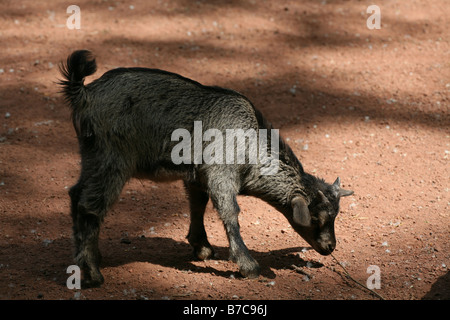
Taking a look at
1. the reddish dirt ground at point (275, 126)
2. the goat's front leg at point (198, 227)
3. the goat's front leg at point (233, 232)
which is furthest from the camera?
the goat's front leg at point (198, 227)

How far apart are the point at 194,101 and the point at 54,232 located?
1.97 metres

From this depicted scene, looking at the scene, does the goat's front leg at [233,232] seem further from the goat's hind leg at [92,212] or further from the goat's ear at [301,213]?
the goat's hind leg at [92,212]

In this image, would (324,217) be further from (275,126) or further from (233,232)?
(275,126)

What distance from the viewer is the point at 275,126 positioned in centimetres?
765

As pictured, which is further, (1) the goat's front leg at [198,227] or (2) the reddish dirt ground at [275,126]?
(1) the goat's front leg at [198,227]

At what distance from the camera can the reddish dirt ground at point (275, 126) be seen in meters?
4.95

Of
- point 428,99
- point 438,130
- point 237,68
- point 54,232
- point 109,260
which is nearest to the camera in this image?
point 109,260

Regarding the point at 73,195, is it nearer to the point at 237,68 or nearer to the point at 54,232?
the point at 54,232

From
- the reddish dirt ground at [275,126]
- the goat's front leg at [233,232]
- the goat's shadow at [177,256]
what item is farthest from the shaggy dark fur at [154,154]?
the reddish dirt ground at [275,126]

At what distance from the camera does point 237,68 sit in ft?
28.8

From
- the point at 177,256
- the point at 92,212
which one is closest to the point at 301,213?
the point at 177,256

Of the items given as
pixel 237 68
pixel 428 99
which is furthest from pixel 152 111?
pixel 428 99

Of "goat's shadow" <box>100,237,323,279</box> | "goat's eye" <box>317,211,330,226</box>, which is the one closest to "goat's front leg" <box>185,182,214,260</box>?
"goat's shadow" <box>100,237,323,279</box>

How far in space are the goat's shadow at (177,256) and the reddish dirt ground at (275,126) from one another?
0.02m
